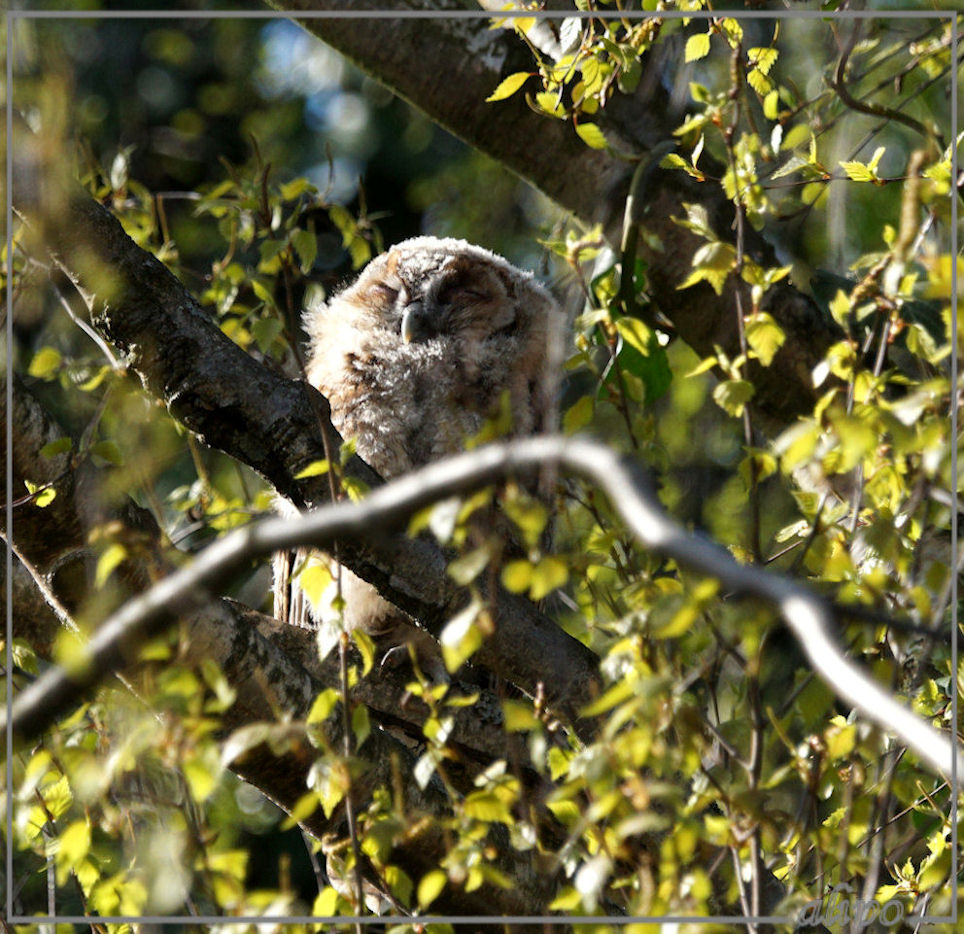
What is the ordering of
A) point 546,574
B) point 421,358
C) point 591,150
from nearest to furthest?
point 546,574
point 591,150
point 421,358

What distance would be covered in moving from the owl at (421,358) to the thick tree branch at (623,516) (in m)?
1.38

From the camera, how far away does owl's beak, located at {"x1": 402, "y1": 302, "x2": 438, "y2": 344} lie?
2.85 metres

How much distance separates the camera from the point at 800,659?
2.34 metres

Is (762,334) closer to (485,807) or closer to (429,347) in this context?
(485,807)

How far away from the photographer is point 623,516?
3.27ft

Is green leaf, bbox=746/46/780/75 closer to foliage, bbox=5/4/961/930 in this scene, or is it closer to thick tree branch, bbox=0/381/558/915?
foliage, bbox=5/4/961/930

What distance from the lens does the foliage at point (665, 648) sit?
3.91 ft

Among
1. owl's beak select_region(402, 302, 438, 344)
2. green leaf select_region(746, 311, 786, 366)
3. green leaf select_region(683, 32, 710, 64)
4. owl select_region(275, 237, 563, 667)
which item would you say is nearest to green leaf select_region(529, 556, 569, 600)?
green leaf select_region(746, 311, 786, 366)

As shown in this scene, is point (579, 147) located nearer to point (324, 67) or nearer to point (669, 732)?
point (669, 732)

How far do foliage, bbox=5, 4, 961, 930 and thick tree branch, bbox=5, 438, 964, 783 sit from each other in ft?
0.17

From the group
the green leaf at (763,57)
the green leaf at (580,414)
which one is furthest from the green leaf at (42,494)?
the green leaf at (763,57)

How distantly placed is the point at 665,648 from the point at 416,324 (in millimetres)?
1542

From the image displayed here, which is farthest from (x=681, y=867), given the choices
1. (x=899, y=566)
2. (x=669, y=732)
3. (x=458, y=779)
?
(x=458, y=779)

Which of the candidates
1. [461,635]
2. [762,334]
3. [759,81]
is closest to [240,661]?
[461,635]
